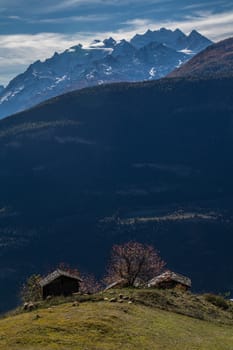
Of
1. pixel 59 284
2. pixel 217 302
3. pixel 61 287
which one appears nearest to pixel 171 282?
pixel 217 302

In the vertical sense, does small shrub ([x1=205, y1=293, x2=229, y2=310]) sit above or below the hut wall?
below

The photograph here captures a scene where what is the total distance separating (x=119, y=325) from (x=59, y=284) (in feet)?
109

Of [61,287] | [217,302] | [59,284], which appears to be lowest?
[217,302]

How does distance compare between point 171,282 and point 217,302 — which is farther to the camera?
point 171,282

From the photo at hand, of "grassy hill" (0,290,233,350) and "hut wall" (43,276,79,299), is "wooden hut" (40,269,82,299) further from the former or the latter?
"grassy hill" (0,290,233,350)

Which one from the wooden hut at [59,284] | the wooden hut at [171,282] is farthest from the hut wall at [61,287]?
the wooden hut at [171,282]

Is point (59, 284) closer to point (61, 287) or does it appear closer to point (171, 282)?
point (61, 287)

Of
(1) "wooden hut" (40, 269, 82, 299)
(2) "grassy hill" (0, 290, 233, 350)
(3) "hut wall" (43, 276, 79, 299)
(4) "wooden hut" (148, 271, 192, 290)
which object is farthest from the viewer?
(4) "wooden hut" (148, 271, 192, 290)

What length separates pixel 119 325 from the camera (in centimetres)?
5681

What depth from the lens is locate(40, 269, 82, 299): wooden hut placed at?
88.2 meters

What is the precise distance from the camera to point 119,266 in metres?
108

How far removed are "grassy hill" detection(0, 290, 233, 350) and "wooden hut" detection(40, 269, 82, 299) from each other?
12.8m

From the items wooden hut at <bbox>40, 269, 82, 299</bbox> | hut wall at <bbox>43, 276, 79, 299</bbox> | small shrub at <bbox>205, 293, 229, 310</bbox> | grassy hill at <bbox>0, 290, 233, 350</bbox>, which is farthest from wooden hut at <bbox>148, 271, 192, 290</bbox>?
grassy hill at <bbox>0, 290, 233, 350</bbox>

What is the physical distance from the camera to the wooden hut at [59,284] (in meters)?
88.2
